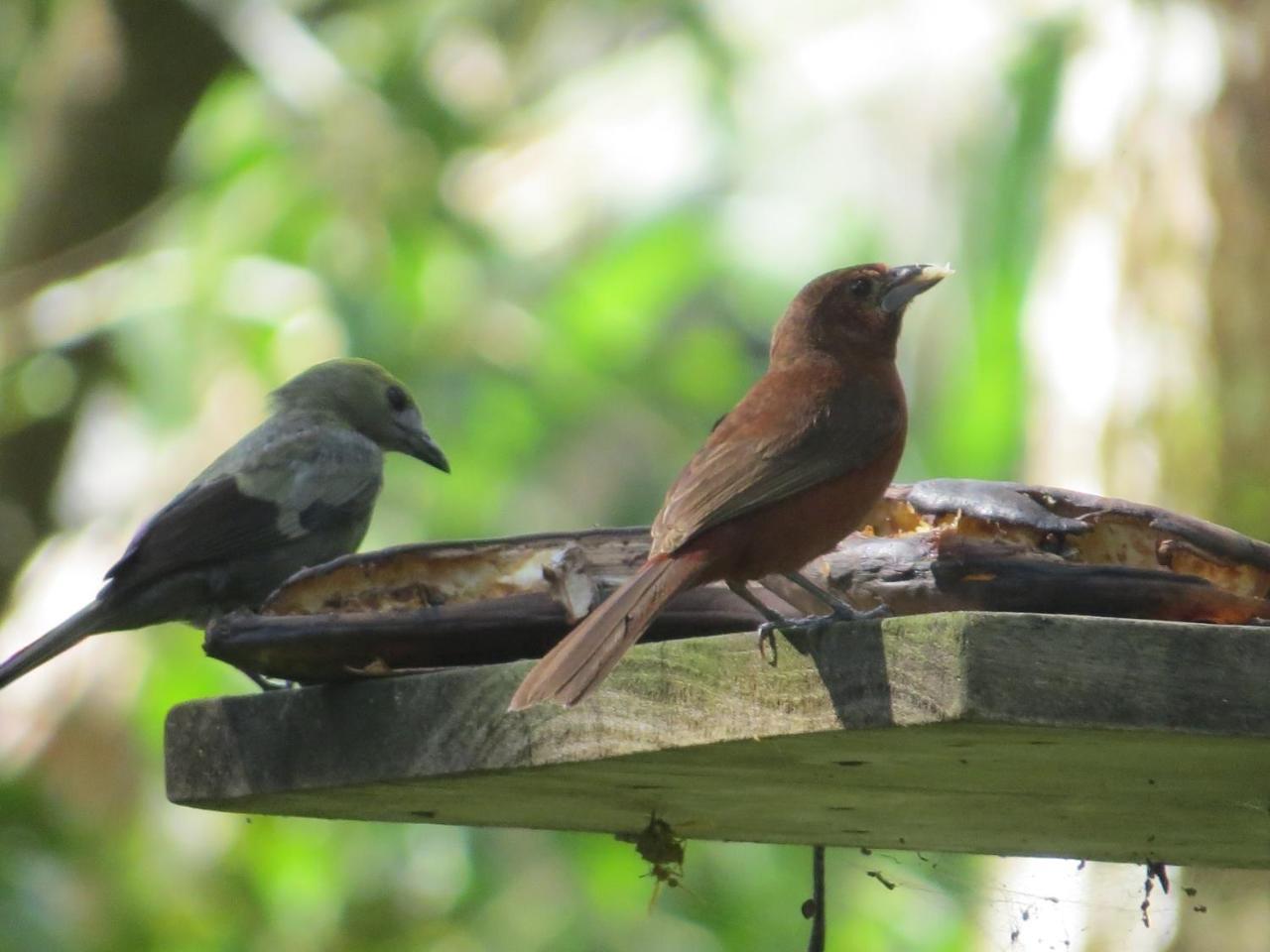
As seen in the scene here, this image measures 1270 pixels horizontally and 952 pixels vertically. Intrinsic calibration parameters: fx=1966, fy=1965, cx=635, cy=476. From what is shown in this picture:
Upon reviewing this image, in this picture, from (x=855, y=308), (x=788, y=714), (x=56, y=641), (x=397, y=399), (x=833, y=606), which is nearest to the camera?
(x=788, y=714)

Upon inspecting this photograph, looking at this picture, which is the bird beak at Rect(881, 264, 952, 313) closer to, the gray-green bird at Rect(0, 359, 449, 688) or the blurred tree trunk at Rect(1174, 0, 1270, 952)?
the gray-green bird at Rect(0, 359, 449, 688)

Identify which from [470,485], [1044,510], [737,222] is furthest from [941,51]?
[1044,510]

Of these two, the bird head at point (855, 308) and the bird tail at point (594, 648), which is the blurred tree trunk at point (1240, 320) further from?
the bird tail at point (594, 648)

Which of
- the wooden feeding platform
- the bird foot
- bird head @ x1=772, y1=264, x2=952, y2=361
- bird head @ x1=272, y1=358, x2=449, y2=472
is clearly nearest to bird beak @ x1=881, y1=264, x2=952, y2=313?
bird head @ x1=772, y1=264, x2=952, y2=361

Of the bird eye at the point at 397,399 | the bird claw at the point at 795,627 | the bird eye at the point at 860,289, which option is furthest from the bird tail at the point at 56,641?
the bird claw at the point at 795,627

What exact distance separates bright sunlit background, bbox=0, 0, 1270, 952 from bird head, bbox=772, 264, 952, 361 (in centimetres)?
176

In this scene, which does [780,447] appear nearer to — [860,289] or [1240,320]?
[860,289]

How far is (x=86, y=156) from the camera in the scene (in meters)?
7.87

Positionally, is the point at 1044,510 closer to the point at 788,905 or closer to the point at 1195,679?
the point at 1195,679

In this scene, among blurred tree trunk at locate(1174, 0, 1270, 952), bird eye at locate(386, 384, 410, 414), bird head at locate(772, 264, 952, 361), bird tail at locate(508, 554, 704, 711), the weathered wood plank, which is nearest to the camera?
the weathered wood plank

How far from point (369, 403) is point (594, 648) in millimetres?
3181

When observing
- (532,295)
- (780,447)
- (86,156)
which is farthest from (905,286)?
(532,295)

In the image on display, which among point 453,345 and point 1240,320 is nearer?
point 1240,320

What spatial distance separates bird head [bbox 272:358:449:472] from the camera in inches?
222
